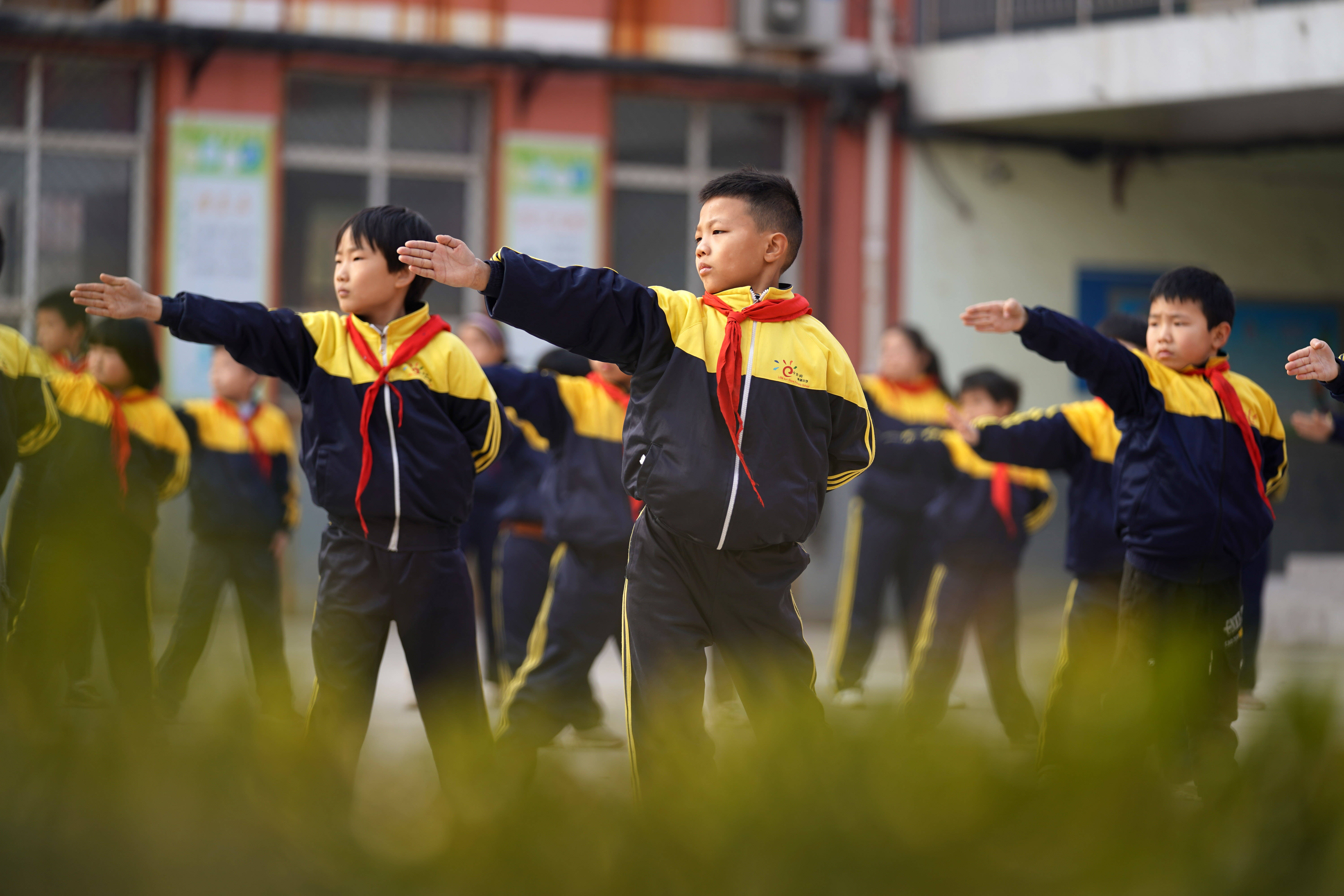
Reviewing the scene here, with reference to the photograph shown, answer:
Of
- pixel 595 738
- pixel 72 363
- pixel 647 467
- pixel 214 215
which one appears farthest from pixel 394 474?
pixel 214 215

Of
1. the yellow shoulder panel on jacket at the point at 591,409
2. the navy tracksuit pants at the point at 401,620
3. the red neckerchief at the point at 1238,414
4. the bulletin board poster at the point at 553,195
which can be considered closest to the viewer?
the navy tracksuit pants at the point at 401,620

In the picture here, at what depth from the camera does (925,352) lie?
7148 millimetres

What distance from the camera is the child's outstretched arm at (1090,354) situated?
12.7 ft

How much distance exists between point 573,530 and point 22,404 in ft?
6.18

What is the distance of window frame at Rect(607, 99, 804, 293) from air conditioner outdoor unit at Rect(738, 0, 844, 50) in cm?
49

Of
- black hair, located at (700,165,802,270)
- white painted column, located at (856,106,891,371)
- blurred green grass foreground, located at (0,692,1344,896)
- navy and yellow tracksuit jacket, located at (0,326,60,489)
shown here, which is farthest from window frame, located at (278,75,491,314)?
blurred green grass foreground, located at (0,692,1344,896)

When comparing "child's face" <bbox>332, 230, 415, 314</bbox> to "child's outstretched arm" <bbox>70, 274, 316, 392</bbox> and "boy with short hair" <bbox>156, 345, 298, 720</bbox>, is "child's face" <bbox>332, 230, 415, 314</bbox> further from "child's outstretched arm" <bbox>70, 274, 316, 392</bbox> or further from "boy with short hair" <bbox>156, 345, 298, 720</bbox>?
"boy with short hair" <bbox>156, 345, 298, 720</bbox>

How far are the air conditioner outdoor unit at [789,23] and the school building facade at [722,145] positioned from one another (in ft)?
0.07

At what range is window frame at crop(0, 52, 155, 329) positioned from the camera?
30.2 ft

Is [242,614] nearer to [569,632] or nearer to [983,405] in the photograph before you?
[569,632]

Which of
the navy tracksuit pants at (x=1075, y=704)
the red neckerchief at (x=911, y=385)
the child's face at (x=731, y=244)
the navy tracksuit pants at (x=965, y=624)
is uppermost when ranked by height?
the child's face at (x=731, y=244)

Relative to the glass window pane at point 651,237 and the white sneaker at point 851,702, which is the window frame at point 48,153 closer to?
the glass window pane at point 651,237

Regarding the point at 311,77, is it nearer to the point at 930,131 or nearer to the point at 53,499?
the point at 930,131

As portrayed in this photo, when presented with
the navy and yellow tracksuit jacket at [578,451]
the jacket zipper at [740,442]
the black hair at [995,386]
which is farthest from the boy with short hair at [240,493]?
the black hair at [995,386]
